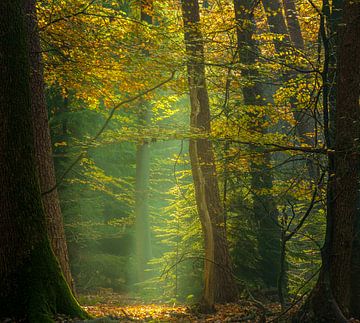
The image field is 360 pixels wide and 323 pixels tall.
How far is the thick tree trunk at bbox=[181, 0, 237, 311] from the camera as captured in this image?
34.7 feet

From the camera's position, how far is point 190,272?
12383 millimetres

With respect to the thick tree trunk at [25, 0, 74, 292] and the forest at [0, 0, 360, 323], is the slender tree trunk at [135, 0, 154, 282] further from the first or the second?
the thick tree trunk at [25, 0, 74, 292]

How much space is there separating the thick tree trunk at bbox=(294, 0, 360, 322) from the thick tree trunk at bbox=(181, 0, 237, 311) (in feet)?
10.0

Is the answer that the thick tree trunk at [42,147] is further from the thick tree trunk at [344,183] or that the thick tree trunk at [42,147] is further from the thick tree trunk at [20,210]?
the thick tree trunk at [344,183]

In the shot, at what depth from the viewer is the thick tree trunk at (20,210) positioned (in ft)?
21.4

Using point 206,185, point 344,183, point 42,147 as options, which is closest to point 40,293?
point 42,147

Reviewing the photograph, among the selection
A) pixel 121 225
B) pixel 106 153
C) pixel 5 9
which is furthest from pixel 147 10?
pixel 121 225

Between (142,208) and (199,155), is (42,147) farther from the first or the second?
(142,208)

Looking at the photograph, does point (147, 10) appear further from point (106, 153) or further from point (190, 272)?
point (106, 153)

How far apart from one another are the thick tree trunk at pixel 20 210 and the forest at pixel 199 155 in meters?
0.02

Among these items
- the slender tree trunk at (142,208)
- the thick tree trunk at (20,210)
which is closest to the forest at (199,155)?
the thick tree trunk at (20,210)

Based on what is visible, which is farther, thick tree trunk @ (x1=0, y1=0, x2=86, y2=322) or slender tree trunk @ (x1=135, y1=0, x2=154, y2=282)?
slender tree trunk @ (x1=135, y1=0, x2=154, y2=282)

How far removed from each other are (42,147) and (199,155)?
3.66 meters

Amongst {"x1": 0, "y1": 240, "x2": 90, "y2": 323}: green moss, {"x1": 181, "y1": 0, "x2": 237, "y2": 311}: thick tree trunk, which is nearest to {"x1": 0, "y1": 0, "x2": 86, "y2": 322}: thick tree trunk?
{"x1": 0, "y1": 240, "x2": 90, "y2": 323}: green moss
